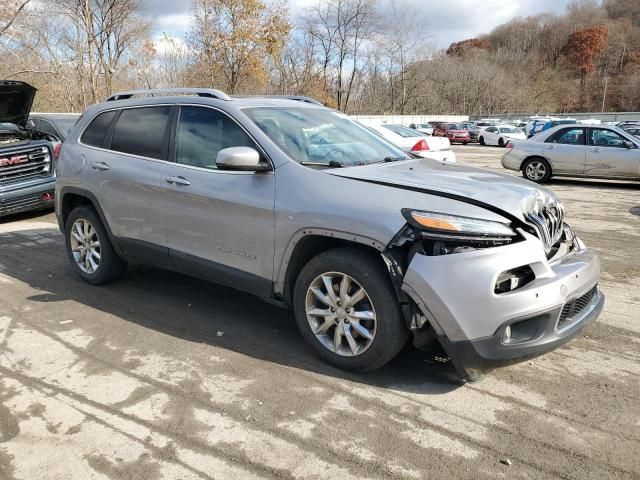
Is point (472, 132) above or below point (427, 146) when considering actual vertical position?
above

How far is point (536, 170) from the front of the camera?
547 inches

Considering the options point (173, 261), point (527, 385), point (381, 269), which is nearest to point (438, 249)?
point (381, 269)

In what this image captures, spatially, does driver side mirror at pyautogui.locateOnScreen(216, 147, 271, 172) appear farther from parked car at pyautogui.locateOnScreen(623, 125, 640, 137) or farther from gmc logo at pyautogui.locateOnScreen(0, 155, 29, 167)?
parked car at pyautogui.locateOnScreen(623, 125, 640, 137)

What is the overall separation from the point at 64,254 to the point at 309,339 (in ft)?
14.1

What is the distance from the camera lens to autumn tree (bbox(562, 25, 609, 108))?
363ft

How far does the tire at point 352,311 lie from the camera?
3201 millimetres

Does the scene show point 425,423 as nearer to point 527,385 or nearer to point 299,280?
point 527,385

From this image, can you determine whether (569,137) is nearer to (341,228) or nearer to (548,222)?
(548,222)

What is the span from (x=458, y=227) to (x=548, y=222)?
801 millimetres

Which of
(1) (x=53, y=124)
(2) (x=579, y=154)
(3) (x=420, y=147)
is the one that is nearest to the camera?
(1) (x=53, y=124)

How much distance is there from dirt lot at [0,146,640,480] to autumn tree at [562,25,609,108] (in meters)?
122

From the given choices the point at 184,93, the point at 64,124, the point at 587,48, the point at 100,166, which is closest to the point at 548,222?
the point at 184,93

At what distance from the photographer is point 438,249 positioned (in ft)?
9.91

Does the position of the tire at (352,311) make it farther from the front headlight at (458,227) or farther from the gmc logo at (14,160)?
the gmc logo at (14,160)
